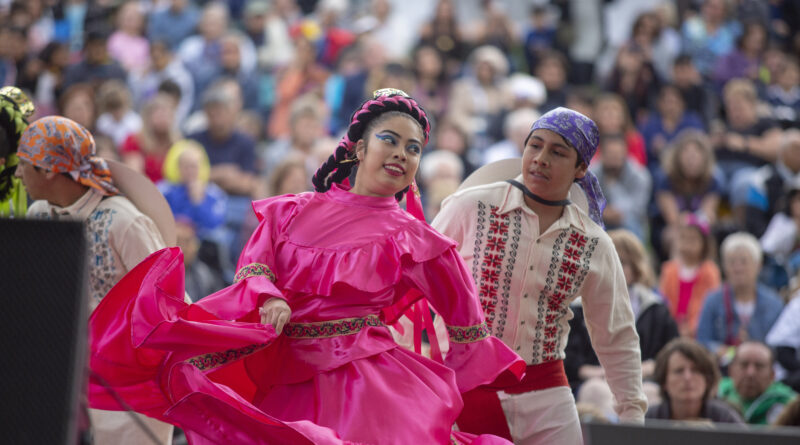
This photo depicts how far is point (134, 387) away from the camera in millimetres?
3865

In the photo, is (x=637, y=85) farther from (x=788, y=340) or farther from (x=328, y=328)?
(x=328, y=328)

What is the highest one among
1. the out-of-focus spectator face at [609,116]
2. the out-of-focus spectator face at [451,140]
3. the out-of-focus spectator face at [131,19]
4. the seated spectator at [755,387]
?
the out-of-focus spectator face at [131,19]

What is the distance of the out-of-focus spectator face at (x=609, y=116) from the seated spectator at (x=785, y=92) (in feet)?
6.27

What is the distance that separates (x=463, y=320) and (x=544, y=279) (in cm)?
61

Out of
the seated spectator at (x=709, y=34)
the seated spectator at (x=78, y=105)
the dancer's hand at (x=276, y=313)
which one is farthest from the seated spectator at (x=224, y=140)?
the dancer's hand at (x=276, y=313)

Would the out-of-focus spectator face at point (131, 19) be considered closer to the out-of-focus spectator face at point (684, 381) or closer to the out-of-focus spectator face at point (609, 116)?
the out-of-focus spectator face at point (609, 116)

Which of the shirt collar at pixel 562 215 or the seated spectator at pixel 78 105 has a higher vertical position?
the seated spectator at pixel 78 105

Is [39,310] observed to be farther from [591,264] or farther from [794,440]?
A: [591,264]

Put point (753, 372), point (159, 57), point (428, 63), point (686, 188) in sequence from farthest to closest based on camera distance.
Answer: point (159, 57), point (428, 63), point (686, 188), point (753, 372)

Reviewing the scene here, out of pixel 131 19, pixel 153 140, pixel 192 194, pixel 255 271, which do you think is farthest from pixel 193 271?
pixel 131 19

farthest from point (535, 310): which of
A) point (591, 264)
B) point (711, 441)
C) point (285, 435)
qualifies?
point (711, 441)

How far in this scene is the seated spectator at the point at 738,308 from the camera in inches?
303

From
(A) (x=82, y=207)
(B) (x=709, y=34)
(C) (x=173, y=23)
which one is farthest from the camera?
(B) (x=709, y=34)

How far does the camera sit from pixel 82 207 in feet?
14.7
